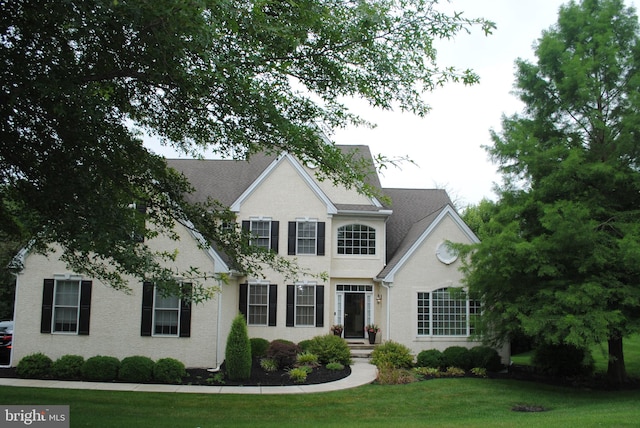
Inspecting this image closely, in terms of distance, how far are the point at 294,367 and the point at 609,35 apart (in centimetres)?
1433

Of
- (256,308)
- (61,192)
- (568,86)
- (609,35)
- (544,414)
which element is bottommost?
(544,414)

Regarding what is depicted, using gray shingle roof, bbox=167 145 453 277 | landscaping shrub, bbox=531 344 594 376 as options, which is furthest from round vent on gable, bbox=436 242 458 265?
landscaping shrub, bbox=531 344 594 376

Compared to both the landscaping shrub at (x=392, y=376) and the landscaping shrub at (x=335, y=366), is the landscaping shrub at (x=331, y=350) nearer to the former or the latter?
the landscaping shrub at (x=335, y=366)

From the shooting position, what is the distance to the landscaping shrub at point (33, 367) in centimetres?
1586

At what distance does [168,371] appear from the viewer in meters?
15.6

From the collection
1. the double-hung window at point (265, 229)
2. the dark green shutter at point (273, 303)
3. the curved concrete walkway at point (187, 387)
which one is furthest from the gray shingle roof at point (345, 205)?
the curved concrete walkway at point (187, 387)

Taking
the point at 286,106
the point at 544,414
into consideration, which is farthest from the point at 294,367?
the point at 286,106

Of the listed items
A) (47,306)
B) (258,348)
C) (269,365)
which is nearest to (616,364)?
(269,365)

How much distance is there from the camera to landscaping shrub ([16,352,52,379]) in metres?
15.9

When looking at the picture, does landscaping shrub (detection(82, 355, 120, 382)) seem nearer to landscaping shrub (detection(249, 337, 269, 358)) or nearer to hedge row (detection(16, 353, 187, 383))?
hedge row (detection(16, 353, 187, 383))

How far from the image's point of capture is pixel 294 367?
58.6ft

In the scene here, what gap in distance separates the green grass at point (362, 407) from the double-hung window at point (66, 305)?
3579mm

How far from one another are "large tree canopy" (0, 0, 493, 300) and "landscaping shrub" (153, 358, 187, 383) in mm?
6949

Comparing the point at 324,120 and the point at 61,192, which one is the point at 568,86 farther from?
the point at 61,192
